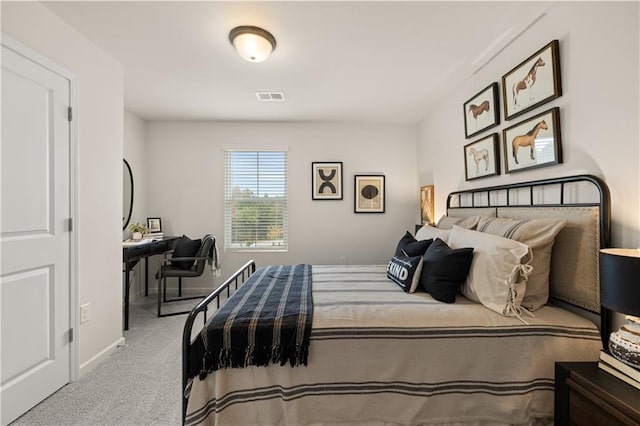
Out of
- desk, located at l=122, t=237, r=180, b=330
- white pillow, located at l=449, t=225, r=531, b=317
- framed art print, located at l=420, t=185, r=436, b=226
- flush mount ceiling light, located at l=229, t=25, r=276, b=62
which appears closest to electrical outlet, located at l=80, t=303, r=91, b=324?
desk, located at l=122, t=237, r=180, b=330

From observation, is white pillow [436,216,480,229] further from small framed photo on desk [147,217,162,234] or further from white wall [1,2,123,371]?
small framed photo on desk [147,217,162,234]

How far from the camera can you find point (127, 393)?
74.7 inches

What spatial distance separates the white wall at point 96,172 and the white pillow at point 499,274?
2814 millimetres

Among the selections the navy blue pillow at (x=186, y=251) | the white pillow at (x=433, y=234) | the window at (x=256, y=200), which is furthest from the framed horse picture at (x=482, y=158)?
the navy blue pillow at (x=186, y=251)

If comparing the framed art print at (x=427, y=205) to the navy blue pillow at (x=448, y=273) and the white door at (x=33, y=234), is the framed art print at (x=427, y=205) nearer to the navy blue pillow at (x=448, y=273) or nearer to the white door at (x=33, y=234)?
the navy blue pillow at (x=448, y=273)

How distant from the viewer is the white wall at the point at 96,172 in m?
2.01

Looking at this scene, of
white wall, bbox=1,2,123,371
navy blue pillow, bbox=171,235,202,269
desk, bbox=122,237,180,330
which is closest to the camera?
white wall, bbox=1,2,123,371

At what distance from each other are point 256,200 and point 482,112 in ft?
10.1

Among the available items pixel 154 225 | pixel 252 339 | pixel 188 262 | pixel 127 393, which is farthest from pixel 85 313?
pixel 154 225

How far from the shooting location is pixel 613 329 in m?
1.46

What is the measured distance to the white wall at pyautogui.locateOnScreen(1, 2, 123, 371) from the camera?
2.01m

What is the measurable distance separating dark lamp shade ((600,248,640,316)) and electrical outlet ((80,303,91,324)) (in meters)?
3.19

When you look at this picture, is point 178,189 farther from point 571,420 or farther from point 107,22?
point 571,420

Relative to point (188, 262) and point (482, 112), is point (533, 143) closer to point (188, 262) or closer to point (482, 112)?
point (482, 112)
